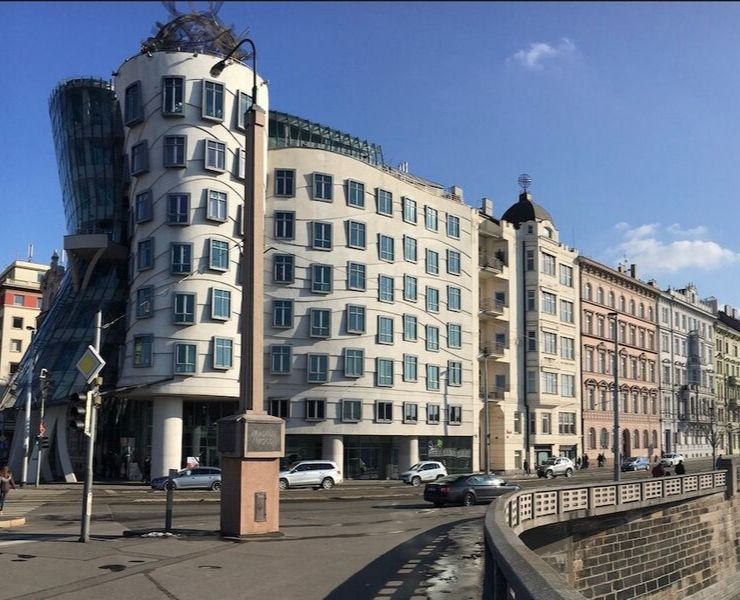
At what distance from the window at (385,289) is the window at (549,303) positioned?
17842 millimetres

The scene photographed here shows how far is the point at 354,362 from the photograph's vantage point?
52312mm

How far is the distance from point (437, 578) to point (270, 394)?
123 ft

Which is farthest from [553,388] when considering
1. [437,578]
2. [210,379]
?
[437,578]

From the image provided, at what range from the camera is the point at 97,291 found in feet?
170

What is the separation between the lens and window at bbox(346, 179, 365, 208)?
2118 inches

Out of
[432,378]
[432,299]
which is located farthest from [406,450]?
[432,299]

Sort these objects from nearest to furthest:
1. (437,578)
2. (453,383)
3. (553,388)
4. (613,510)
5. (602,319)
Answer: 1. (437,578)
2. (613,510)
3. (453,383)
4. (553,388)
5. (602,319)

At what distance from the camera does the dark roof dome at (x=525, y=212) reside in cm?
7131

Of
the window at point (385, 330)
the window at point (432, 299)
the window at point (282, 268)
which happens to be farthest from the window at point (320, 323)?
the window at point (432, 299)

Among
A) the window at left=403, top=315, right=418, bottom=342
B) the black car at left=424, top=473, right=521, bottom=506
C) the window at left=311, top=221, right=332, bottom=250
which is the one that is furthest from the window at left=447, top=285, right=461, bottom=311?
the black car at left=424, top=473, right=521, bottom=506

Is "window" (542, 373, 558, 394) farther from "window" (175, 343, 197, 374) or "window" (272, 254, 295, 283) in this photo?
"window" (175, 343, 197, 374)

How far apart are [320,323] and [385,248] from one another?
790cm

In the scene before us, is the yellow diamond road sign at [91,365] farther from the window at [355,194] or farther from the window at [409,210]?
the window at [409,210]

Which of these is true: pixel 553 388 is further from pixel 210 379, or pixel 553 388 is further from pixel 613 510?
pixel 613 510
